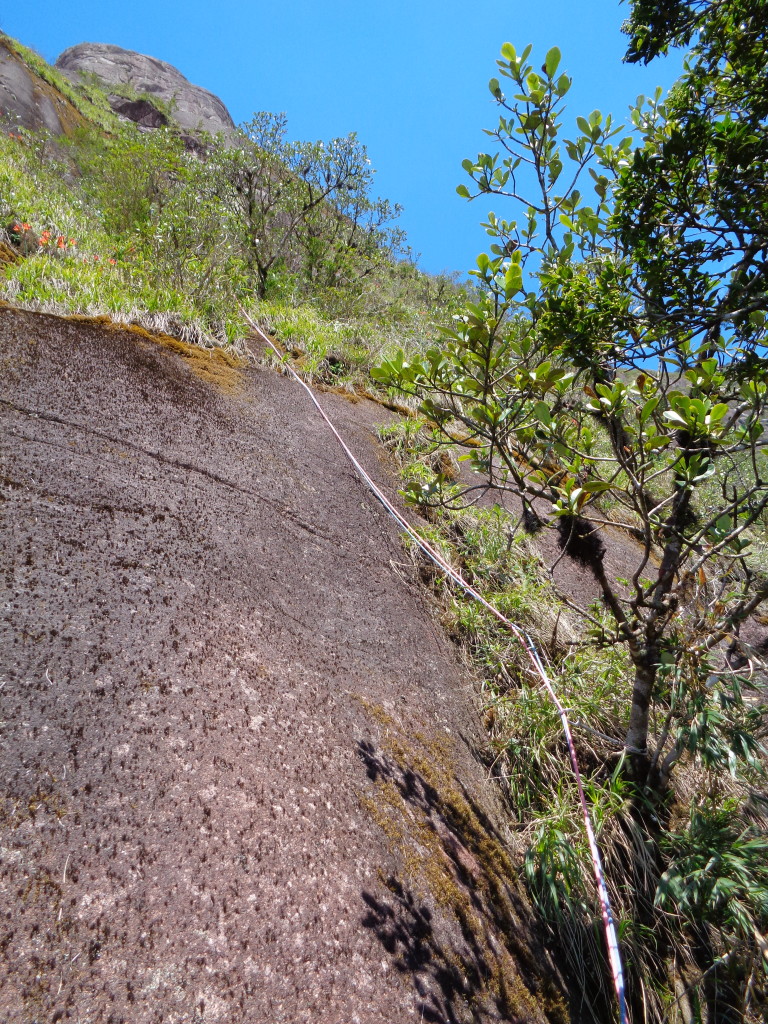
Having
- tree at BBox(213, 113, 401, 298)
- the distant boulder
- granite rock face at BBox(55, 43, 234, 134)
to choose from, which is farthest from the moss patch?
granite rock face at BBox(55, 43, 234, 134)

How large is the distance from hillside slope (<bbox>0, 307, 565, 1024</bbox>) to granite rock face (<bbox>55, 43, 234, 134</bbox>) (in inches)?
1482

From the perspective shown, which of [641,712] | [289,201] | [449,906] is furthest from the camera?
[289,201]

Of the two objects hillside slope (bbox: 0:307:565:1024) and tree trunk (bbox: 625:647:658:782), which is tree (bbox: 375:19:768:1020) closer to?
tree trunk (bbox: 625:647:658:782)

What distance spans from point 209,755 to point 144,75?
46049 mm

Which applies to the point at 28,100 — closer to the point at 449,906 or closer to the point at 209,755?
the point at 209,755

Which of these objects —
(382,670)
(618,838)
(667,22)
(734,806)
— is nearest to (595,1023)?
(618,838)

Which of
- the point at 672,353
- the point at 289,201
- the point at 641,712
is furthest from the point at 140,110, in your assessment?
the point at 641,712

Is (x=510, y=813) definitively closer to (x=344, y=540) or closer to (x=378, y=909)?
(x=378, y=909)

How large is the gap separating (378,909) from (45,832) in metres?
0.96

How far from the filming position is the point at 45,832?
1251mm

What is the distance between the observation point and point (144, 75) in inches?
1336

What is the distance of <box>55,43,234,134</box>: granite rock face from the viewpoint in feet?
106

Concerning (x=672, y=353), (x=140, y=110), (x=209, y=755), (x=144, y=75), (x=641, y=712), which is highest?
(x=144, y=75)

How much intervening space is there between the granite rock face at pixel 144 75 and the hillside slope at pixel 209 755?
3765 centimetres
